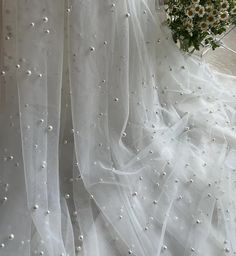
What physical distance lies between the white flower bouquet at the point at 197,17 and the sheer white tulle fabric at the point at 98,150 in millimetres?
67

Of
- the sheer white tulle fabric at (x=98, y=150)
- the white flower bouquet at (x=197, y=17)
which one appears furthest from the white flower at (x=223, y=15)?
the sheer white tulle fabric at (x=98, y=150)

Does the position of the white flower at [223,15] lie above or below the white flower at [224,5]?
below

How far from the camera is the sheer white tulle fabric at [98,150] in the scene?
0.71 m

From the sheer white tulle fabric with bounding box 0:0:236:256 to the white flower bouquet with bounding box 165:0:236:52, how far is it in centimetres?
7

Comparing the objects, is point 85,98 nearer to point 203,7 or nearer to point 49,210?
point 49,210

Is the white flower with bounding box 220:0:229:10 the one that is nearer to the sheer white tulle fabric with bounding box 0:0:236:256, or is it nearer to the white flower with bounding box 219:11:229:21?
the white flower with bounding box 219:11:229:21

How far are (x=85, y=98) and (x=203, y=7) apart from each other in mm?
342

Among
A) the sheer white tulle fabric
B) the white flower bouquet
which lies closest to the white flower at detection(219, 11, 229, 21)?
the white flower bouquet

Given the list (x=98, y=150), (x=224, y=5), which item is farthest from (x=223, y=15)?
(x=98, y=150)

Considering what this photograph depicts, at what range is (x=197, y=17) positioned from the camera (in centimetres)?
92

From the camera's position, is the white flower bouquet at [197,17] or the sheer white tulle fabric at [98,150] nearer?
the sheer white tulle fabric at [98,150]

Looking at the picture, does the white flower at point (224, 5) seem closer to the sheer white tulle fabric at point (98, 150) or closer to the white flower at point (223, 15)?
the white flower at point (223, 15)

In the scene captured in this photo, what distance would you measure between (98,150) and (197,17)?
1.22ft

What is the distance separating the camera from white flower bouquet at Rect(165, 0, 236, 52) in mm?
912
